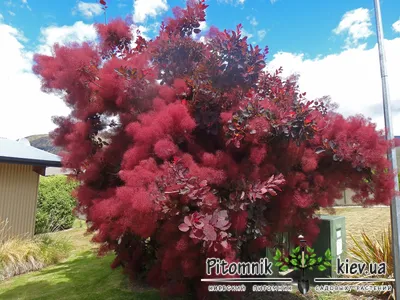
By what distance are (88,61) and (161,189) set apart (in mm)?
2055

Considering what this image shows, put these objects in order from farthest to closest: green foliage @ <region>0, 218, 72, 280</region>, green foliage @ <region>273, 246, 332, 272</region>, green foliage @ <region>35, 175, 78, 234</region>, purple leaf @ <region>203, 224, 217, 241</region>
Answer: green foliage @ <region>35, 175, 78, 234</region>
green foliage @ <region>0, 218, 72, 280</region>
green foliage @ <region>273, 246, 332, 272</region>
purple leaf @ <region>203, 224, 217, 241</region>

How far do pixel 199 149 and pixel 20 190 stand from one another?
22.4ft

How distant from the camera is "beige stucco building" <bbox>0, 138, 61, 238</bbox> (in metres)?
7.62

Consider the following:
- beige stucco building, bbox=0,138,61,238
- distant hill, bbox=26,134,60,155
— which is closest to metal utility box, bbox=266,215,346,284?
distant hill, bbox=26,134,60,155

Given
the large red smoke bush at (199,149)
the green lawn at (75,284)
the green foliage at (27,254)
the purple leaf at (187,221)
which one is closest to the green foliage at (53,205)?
the green foliage at (27,254)

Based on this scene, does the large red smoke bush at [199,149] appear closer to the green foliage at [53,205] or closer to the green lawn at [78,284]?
the green lawn at [78,284]

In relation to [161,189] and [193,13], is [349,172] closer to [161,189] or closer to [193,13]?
[161,189]

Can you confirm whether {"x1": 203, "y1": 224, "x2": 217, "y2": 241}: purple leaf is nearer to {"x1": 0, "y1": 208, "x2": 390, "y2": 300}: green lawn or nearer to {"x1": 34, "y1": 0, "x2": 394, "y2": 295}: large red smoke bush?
{"x1": 34, "y1": 0, "x2": 394, "y2": 295}: large red smoke bush

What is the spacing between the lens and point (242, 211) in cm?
307

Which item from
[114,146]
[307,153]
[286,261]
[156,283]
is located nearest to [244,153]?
[307,153]

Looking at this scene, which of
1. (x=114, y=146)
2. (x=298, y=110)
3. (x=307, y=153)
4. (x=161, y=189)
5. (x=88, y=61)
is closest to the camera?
(x=161, y=189)

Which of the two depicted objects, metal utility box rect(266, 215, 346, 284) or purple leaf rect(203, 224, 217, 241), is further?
metal utility box rect(266, 215, 346, 284)

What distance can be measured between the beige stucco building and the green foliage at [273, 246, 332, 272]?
6.07 metres

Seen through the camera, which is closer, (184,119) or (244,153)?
(184,119)
